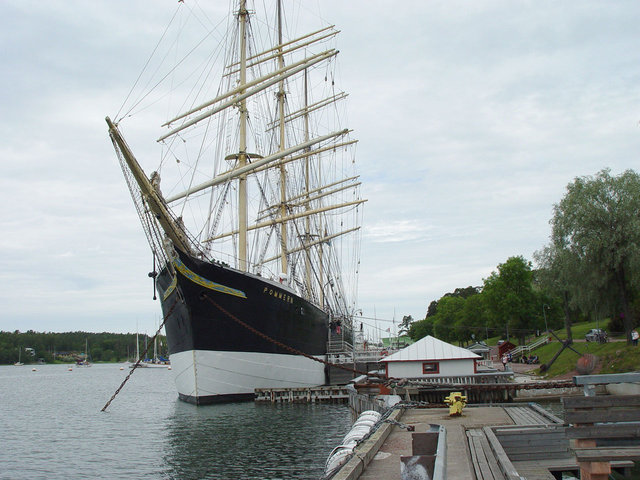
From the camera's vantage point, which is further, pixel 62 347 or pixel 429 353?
pixel 62 347

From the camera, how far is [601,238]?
113 ft

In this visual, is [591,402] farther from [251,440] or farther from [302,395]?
[302,395]

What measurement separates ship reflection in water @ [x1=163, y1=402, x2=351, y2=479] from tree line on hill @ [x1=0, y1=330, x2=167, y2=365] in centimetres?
14675

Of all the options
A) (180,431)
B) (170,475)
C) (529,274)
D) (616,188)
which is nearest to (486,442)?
(170,475)

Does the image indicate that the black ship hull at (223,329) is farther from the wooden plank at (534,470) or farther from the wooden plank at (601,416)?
the wooden plank at (601,416)

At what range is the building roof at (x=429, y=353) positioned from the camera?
27.5 meters

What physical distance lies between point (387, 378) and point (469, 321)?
70.3 metres

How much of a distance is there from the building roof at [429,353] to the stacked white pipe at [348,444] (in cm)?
1200

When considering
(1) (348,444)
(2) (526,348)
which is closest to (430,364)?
(1) (348,444)

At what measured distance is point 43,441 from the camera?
22.6m

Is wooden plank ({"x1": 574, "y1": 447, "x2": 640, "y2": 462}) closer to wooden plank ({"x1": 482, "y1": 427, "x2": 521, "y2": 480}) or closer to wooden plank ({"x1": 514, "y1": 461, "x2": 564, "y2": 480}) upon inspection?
wooden plank ({"x1": 482, "y1": 427, "x2": 521, "y2": 480})

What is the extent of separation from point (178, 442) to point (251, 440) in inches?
100

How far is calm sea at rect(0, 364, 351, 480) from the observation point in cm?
1612

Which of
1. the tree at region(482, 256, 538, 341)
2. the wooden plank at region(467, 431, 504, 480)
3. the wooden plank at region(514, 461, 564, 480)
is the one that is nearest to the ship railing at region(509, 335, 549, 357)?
the tree at region(482, 256, 538, 341)
